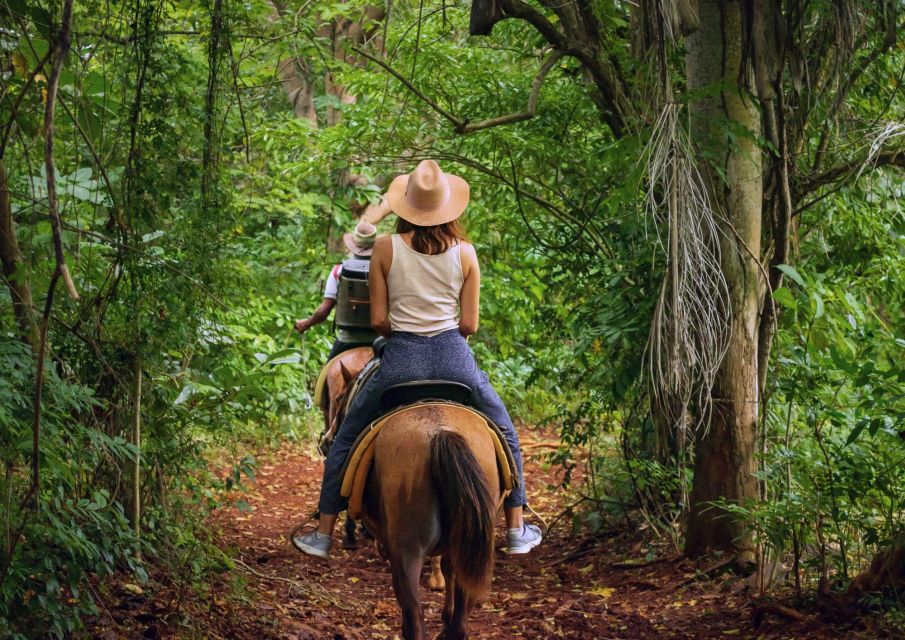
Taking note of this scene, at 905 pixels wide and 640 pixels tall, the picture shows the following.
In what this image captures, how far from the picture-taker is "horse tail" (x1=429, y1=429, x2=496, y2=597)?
4.33 m

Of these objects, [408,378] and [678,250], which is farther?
[408,378]

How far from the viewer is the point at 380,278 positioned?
5109 mm

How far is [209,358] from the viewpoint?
19.2ft

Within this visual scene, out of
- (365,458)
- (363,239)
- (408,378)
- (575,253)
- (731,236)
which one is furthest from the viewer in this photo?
(363,239)

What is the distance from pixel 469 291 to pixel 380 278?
0.49 m

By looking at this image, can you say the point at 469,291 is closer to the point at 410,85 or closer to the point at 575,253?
the point at 410,85

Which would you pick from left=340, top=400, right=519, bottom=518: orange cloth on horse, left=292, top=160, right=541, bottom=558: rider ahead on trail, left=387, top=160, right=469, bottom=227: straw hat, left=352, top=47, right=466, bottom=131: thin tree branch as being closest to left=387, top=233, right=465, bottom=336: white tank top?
left=292, top=160, right=541, bottom=558: rider ahead on trail

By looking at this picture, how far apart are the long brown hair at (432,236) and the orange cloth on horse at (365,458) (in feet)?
2.75

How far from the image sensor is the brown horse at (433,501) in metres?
4.35

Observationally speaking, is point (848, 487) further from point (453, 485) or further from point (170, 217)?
point (170, 217)

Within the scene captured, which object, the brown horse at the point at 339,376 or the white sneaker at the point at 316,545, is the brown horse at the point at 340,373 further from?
the white sneaker at the point at 316,545

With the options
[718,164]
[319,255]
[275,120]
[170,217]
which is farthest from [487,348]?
[170,217]

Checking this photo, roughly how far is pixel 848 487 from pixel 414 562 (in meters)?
2.18

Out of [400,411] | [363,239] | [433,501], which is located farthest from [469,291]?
[363,239]
